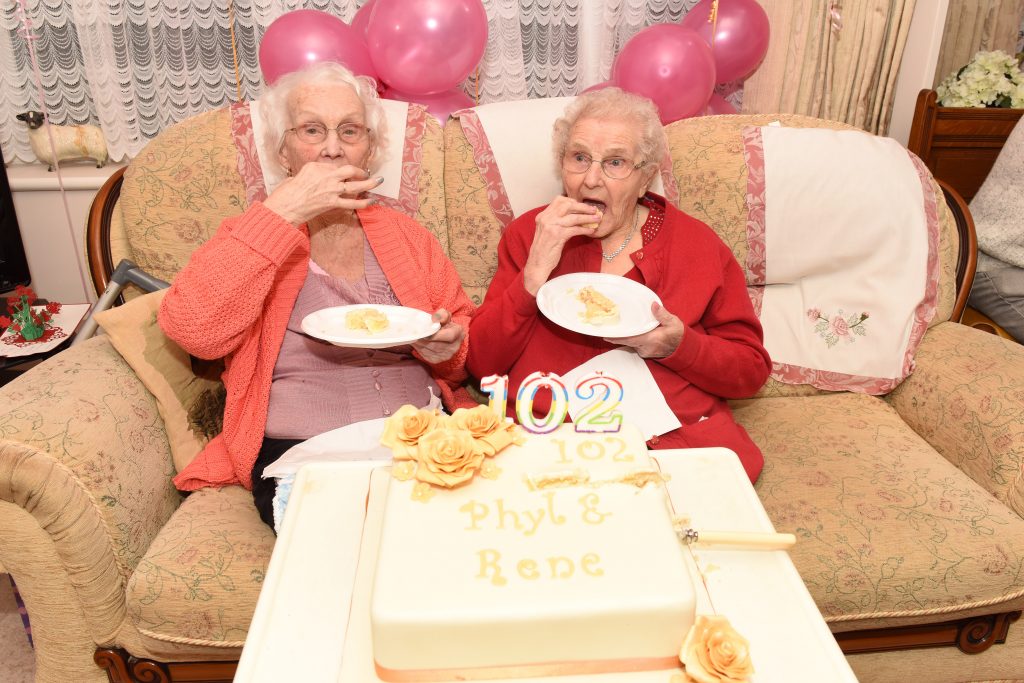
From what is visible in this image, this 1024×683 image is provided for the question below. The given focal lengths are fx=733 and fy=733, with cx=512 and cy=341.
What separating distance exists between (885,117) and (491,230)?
208 centimetres

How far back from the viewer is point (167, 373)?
5.14 feet

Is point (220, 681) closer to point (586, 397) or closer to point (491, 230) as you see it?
point (586, 397)

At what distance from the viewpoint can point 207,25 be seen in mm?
2572

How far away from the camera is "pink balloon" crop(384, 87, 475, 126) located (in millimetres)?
2285

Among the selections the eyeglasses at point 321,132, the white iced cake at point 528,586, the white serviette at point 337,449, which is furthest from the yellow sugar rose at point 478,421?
the eyeglasses at point 321,132

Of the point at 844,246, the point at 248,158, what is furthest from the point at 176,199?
the point at 844,246

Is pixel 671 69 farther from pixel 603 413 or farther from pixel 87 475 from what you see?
pixel 87 475

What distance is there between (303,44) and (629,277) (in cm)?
113

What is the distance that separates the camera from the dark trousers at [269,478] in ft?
4.67

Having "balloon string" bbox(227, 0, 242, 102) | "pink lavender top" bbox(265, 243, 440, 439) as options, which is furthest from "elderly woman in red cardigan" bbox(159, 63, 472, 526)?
"balloon string" bbox(227, 0, 242, 102)

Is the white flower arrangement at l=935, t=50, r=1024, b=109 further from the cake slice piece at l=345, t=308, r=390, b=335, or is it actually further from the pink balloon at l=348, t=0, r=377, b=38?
the cake slice piece at l=345, t=308, r=390, b=335

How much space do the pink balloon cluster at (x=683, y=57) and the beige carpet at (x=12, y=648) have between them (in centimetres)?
222

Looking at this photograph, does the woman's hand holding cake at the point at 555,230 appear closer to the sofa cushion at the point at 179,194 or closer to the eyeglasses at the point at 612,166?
the eyeglasses at the point at 612,166

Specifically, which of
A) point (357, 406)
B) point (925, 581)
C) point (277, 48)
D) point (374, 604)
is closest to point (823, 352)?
point (925, 581)
